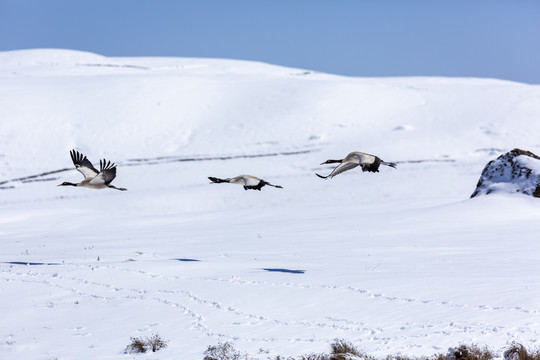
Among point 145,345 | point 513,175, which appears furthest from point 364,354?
point 513,175

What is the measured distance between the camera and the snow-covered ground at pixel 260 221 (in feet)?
42.7

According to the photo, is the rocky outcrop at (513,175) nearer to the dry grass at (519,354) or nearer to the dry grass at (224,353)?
the dry grass at (519,354)

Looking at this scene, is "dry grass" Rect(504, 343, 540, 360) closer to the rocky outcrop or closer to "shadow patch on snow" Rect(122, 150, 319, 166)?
the rocky outcrop

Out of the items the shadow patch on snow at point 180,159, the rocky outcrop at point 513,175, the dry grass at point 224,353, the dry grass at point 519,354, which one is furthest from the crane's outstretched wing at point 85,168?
the shadow patch on snow at point 180,159

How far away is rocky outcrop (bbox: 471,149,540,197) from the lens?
25.8m

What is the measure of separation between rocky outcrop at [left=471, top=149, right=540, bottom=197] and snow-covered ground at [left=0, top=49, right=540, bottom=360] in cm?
89

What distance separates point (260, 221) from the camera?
1131 inches

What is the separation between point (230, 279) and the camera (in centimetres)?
1652

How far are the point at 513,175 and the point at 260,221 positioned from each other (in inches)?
369

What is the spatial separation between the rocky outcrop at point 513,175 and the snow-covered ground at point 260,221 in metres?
0.89

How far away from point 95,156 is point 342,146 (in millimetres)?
15010

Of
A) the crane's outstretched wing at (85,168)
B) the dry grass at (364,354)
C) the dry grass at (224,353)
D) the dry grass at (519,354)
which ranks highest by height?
the crane's outstretched wing at (85,168)

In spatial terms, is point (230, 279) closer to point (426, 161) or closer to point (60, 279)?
point (60, 279)

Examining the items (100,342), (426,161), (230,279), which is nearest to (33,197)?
(426,161)
